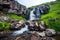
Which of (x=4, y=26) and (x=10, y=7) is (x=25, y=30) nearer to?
(x=4, y=26)

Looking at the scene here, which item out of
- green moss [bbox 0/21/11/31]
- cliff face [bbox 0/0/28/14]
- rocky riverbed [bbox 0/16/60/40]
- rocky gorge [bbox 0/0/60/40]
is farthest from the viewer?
cliff face [bbox 0/0/28/14]

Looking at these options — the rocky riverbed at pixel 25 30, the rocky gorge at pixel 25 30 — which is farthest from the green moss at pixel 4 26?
the rocky riverbed at pixel 25 30

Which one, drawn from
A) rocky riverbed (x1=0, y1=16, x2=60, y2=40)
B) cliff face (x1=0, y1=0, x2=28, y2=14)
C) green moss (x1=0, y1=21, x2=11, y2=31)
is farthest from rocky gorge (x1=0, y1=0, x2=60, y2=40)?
cliff face (x1=0, y1=0, x2=28, y2=14)

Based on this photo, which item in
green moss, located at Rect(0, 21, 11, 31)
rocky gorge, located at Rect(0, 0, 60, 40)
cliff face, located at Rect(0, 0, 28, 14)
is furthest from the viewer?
cliff face, located at Rect(0, 0, 28, 14)

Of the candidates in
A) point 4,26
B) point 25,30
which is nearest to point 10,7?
point 4,26

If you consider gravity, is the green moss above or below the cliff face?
below

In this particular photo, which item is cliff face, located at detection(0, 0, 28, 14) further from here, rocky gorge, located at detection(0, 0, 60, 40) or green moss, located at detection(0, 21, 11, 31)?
green moss, located at detection(0, 21, 11, 31)

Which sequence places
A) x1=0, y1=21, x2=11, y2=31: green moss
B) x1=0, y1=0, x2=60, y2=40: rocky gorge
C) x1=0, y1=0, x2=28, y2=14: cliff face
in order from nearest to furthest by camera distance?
x1=0, y1=0, x2=60, y2=40: rocky gorge
x1=0, y1=21, x2=11, y2=31: green moss
x1=0, y1=0, x2=28, y2=14: cliff face

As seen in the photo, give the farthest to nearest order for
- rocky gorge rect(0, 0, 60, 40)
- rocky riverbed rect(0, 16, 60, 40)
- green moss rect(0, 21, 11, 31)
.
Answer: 1. green moss rect(0, 21, 11, 31)
2. rocky riverbed rect(0, 16, 60, 40)
3. rocky gorge rect(0, 0, 60, 40)

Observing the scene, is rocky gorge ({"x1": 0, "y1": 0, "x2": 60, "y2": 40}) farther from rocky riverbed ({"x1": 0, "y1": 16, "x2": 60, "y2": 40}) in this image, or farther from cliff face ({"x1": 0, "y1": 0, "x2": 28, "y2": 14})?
cliff face ({"x1": 0, "y1": 0, "x2": 28, "y2": 14})

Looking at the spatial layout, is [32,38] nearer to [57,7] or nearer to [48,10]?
[48,10]

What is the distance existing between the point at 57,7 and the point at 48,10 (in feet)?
36.6

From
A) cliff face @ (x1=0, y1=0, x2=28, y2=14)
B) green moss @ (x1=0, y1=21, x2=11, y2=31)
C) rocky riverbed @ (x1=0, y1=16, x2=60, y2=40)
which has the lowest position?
rocky riverbed @ (x1=0, y1=16, x2=60, y2=40)

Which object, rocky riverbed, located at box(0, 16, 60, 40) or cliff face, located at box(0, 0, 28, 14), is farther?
cliff face, located at box(0, 0, 28, 14)
